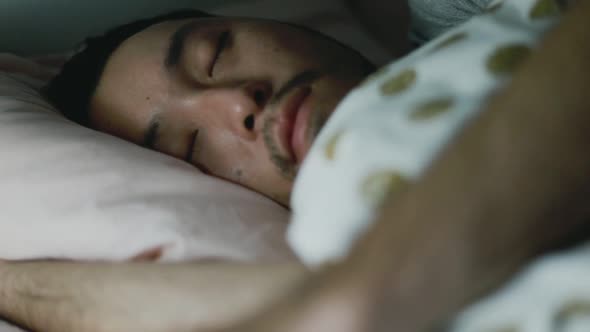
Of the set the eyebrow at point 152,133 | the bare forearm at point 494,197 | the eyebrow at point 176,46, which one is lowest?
the eyebrow at point 152,133

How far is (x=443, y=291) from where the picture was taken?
1.38 ft

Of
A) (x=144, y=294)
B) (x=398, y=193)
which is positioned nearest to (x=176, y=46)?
(x=144, y=294)

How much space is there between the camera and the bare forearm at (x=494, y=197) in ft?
1.35

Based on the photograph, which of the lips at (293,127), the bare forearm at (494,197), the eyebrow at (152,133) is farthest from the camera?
the eyebrow at (152,133)

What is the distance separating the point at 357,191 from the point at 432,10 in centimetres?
63

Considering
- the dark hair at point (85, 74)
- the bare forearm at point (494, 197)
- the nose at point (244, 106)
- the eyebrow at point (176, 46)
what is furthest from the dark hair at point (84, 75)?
the bare forearm at point (494, 197)

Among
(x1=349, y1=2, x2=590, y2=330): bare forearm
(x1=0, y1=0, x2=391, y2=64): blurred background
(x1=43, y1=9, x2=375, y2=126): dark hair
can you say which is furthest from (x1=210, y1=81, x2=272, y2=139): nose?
(x1=0, y1=0, x2=391, y2=64): blurred background

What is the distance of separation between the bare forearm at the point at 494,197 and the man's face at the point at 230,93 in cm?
40

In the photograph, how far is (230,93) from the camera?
0.88m

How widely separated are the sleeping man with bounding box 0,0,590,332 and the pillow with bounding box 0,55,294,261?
0.04m

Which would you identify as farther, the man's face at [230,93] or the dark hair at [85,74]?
the dark hair at [85,74]

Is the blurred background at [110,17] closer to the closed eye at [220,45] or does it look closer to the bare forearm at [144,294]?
the closed eye at [220,45]

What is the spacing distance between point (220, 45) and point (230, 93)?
0.12 meters

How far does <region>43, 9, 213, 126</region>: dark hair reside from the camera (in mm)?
1070
